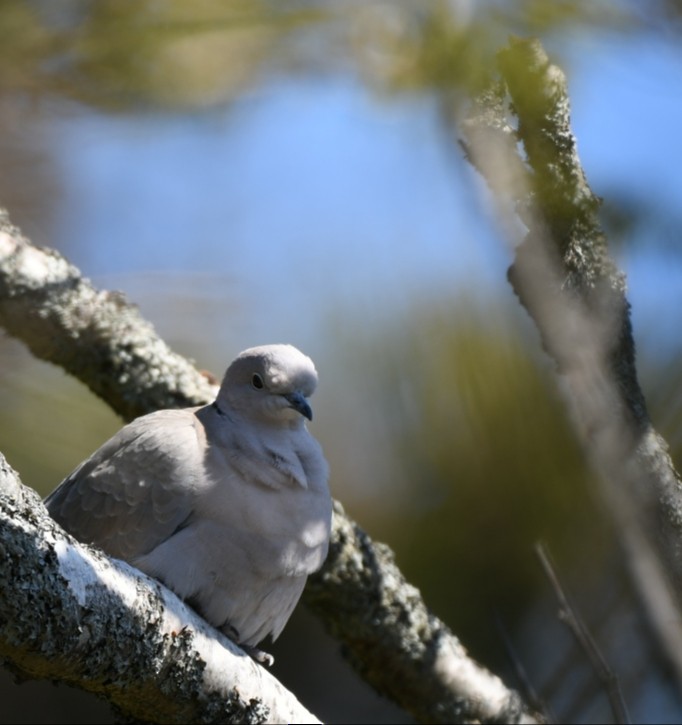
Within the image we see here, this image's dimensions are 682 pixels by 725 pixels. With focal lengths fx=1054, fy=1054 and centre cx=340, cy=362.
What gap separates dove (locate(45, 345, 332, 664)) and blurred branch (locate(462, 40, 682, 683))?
2.70 feet

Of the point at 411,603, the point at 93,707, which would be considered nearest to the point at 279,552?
the point at 411,603

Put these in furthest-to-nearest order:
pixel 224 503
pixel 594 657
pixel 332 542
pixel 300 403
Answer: pixel 332 542, pixel 300 403, pixel 224 503, pixel 594 657

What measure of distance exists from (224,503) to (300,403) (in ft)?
1.10

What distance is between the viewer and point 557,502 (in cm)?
270

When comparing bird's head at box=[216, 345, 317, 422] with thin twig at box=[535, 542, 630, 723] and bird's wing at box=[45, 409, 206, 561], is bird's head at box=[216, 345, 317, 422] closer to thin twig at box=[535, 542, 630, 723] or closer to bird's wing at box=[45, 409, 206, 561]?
bird's wing at box=[45, 409, 206, 561]

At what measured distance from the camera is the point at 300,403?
251 centimetres

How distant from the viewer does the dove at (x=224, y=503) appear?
2.28 m

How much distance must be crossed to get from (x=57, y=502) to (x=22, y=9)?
3.80 ft

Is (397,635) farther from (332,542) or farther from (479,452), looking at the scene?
(479,452)

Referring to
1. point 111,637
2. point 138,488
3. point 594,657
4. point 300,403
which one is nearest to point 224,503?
point 138,488

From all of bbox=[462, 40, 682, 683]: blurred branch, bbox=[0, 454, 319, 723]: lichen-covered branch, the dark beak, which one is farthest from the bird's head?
bbox=[462, 40, 682, 683]: blurred branch

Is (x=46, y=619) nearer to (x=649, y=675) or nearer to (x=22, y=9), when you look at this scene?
(x=22, y=9)

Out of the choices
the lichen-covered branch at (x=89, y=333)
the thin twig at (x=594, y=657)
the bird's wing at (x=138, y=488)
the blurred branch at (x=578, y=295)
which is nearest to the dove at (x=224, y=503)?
the bird's wing at (x=138, y=488)

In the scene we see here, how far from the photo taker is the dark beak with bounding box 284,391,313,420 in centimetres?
249
